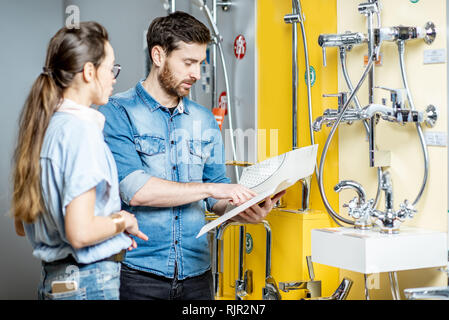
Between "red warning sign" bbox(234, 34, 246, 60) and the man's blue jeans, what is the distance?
114cm

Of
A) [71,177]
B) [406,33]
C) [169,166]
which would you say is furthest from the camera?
[406,33]

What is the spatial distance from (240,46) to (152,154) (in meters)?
1.03

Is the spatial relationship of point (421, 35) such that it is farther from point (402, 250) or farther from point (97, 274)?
point (97, 274)

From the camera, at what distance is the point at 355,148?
1742mm

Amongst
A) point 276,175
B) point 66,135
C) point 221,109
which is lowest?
point 276,175

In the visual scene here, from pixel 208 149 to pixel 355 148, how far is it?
0.54 meters

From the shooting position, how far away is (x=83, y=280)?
3.18 ft

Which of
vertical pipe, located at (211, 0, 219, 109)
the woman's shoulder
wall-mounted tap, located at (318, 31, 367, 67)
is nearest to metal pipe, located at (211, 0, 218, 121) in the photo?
vertical pipe, located at (211, 0, 219, 109)

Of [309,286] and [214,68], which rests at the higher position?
[214,68]

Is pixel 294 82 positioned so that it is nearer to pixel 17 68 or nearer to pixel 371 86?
pixel 371 86

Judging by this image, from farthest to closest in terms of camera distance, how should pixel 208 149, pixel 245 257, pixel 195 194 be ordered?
pixel 245 257
pixel 208 149
pixel 195 194

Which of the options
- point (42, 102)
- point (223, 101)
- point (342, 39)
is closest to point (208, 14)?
point (223, 101)

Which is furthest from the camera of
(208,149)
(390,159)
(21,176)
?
(390,159)
